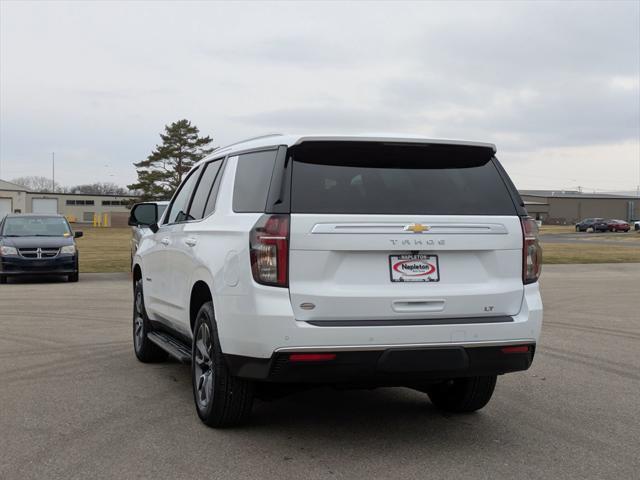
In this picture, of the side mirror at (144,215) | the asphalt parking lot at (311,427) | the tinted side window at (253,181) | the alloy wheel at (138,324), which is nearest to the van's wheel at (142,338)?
the alloy wheel at (138,324)

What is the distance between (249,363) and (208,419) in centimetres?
81

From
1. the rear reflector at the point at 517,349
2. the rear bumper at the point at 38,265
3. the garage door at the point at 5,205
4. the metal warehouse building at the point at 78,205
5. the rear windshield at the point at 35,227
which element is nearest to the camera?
the rear reflector at the point at 517,349

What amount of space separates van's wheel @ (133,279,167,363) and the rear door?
3.58 m

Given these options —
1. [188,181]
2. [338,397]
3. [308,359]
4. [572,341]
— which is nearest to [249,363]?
[308,359]

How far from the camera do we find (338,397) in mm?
6500

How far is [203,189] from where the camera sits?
6.34 m

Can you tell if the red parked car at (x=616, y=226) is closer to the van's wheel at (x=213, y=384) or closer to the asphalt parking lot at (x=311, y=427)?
the asphalt parking lot at (x=311, y=427)

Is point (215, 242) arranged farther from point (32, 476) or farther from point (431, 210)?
point (32, 476)

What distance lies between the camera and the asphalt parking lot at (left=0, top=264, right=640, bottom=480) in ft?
15.0

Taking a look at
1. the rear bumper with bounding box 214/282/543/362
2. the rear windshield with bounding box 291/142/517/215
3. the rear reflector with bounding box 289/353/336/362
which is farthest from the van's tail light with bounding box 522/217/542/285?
the rear reflector with bounding box 289/353/336/362

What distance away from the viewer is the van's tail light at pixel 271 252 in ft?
15.3

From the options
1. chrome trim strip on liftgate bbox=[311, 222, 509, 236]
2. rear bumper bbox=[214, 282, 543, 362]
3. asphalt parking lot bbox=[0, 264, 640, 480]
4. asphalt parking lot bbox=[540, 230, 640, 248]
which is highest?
chrome trim strip on liftgate bbox=[311, 222, 509, 236]

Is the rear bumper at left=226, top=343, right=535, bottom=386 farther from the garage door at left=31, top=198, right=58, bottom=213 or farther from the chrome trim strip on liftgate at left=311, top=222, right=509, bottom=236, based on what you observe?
the garage door at left=31, top=198, right=58, bottom=213

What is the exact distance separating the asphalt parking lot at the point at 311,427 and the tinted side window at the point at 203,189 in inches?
59.7
